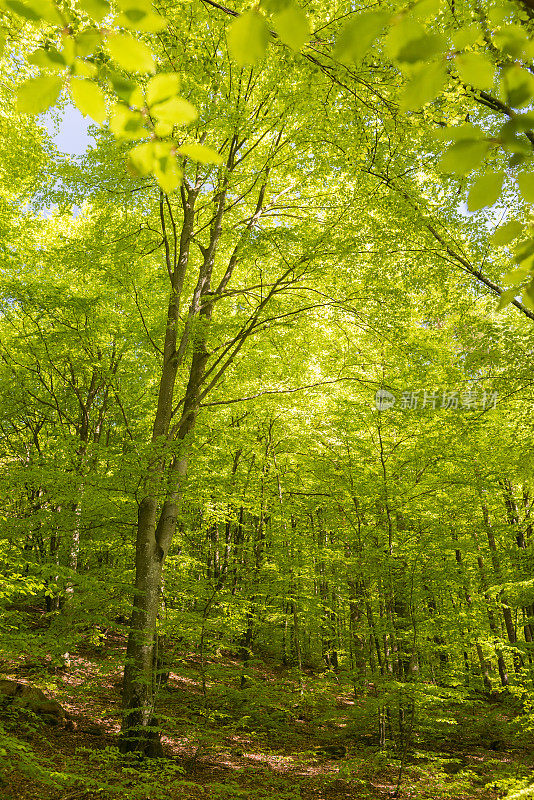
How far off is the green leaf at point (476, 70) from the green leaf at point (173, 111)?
1.70 feet

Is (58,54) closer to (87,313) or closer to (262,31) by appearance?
(262,31)

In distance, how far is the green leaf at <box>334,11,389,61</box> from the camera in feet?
2.75

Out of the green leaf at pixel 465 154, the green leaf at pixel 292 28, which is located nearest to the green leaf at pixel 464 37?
the green leaf at pixel 465 154

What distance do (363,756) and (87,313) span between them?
9.28 meters

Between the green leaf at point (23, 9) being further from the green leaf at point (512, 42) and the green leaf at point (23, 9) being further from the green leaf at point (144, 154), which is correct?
the green leaf at point (512, 42)

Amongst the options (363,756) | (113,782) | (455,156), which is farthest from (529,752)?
(455,156)

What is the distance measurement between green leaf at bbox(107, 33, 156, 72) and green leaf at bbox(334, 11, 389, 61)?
1.13ft

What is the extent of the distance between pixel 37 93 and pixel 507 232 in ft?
3.25

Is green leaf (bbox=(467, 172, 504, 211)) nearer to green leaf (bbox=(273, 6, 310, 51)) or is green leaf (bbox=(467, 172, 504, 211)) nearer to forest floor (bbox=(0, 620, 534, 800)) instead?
green leaf (bbox=(273, 6, 310, 51))

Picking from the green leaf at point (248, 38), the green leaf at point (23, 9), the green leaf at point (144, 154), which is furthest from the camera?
the green leaf at point (144, 154)

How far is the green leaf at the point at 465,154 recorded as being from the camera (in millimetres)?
929

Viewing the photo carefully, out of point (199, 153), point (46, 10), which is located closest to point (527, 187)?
point (199, 153)

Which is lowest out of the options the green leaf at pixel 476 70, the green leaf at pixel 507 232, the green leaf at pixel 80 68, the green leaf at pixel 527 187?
A: the green leaf at pixel 507 232

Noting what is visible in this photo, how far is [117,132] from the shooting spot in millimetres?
1012
